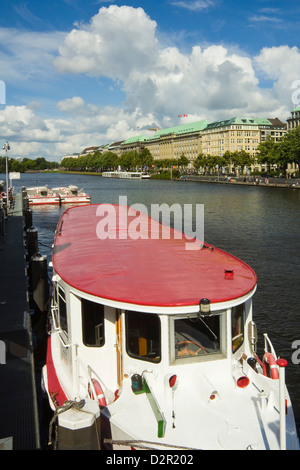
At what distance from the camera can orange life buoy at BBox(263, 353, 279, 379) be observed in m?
8.00

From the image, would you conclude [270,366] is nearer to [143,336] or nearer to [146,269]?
[143,336]

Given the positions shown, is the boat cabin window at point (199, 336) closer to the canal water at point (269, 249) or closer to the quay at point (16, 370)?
the quay at point (16, 370)

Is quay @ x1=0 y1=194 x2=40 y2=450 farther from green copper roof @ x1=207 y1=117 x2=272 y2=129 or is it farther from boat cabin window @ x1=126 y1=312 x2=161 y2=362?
green copper roof @ x1=207 y1=117 x2=272 y2=129

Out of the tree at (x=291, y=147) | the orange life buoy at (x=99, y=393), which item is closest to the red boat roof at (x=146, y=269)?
the orange life buoy at (x=99, y=393)

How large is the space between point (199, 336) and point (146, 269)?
2315 mm

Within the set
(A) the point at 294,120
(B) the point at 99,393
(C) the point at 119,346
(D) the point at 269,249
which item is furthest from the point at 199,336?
(A) the point at 294,120

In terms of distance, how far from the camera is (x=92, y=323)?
28.0 ft

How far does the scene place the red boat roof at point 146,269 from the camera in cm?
786

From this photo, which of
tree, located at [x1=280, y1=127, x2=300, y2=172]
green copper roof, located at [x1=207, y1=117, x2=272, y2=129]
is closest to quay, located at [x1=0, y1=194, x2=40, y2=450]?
tree, located at [x1=280, y1=127, x2=300, y2=172]

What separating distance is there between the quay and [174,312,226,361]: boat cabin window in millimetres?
3116

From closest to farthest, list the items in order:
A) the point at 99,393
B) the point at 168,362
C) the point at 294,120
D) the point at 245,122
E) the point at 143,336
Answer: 1. the point at 168,362
2. the point at 143,336
3. the point at 99,393
4. the point at 294,120
5. the point at 245,122
